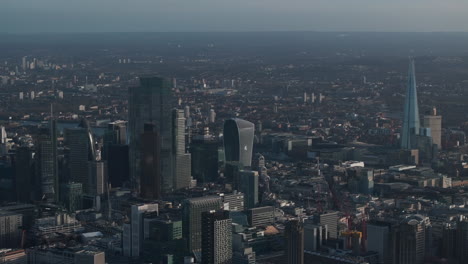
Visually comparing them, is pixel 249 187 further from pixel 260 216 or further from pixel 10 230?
pixel 10 230

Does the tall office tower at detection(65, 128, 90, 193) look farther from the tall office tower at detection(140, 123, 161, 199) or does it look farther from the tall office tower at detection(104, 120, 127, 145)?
the tall office tower at detection(104, 120, 127, 145)

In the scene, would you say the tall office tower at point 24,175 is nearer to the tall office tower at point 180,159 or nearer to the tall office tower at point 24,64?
the tall office tower at point 180,159

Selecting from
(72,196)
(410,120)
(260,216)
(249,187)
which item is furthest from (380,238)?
(410,120)

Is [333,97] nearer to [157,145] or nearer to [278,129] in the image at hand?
[278,129]

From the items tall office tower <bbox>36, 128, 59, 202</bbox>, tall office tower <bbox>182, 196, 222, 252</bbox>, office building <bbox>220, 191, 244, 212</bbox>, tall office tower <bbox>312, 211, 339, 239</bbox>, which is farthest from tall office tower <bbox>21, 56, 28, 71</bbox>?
tall office tower <bbox>182, 196, 222, 252</bbox>

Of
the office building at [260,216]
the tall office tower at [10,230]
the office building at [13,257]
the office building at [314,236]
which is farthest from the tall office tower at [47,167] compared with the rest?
the office building at [314,236]

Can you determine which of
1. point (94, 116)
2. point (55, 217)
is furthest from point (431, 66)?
point (55, 217)
